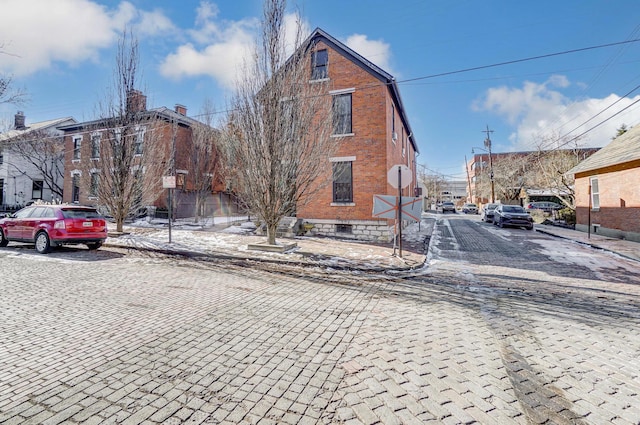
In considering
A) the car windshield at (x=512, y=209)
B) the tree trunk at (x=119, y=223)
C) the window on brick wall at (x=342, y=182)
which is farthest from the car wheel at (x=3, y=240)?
the car windshield at (x=512, y=209)

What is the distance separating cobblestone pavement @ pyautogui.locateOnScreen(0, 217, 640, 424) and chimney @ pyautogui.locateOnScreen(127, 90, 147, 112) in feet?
34.5

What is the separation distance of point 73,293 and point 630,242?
20.7m

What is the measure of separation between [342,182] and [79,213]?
10.8m

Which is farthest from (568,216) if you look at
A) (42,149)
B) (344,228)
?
(42,149)

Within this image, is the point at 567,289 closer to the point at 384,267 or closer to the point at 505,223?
the point at 384,267

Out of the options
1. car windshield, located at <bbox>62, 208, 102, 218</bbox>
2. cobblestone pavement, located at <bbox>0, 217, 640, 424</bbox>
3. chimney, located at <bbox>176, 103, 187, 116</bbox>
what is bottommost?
cobblestone pavement, located at <bbox>0, 217, 640, 424</bbox>

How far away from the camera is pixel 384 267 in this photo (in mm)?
8883

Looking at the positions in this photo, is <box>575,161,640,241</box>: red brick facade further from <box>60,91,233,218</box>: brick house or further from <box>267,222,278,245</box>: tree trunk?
<box>60,91,233,218</box>: brick house

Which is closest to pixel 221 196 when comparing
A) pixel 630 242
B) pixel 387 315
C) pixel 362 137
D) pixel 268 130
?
pixel 362 137

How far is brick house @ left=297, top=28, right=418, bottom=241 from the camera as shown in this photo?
14.7m

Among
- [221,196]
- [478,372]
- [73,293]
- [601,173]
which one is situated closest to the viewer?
[478,372]

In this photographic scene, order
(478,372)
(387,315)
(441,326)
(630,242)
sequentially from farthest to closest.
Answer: (630,242), (387,315), (441,326), (478,372)

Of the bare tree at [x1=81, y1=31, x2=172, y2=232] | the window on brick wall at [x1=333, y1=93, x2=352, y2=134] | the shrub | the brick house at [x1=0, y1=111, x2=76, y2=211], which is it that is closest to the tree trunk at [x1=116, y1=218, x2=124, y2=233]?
the bare tree at [x1=81, y1=31, x2=172, y2=232]

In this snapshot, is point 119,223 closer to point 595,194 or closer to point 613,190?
point 613,190
